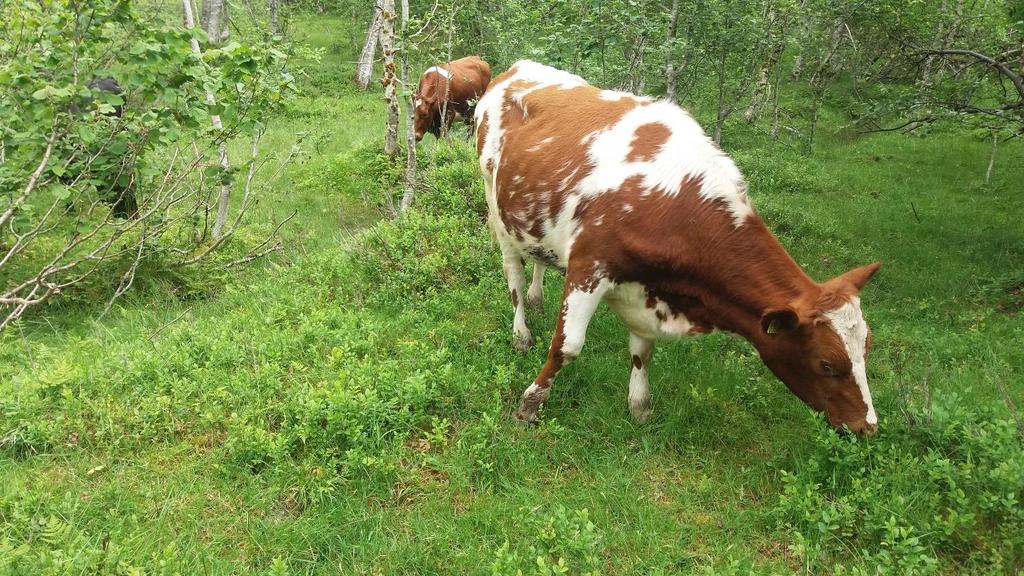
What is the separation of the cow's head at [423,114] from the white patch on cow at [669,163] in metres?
7.09

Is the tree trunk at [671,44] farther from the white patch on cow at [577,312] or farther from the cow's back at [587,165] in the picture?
the white patch on cow at [577,312]

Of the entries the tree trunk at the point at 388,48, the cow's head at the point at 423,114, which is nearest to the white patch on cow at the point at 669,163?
the tree trunk at the point at 388,48

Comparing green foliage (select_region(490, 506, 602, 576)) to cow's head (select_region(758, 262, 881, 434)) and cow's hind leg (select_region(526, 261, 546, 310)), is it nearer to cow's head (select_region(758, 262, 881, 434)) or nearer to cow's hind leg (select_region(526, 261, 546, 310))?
cow's head (select_region(758, 262, 881, 434))

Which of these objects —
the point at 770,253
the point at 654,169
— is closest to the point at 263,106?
the point at 654,169

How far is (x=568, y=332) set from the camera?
423 cm

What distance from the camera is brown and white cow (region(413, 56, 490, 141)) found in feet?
36.5

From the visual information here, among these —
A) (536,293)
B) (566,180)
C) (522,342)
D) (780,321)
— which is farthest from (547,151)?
(780,321)

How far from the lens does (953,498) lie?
126 inches

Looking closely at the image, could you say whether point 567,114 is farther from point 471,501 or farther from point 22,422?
point 22,422

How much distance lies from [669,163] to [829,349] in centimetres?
153

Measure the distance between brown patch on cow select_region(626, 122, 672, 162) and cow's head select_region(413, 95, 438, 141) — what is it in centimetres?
728

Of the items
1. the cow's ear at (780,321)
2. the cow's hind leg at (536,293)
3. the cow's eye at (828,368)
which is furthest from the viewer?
the cow's hind leg at (536,293)

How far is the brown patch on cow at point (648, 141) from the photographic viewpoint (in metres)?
4.13

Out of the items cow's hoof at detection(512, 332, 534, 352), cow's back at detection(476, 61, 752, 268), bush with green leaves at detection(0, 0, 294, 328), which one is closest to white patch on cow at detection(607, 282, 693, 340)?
cow's back at detection(476, 61, 752, 268)
